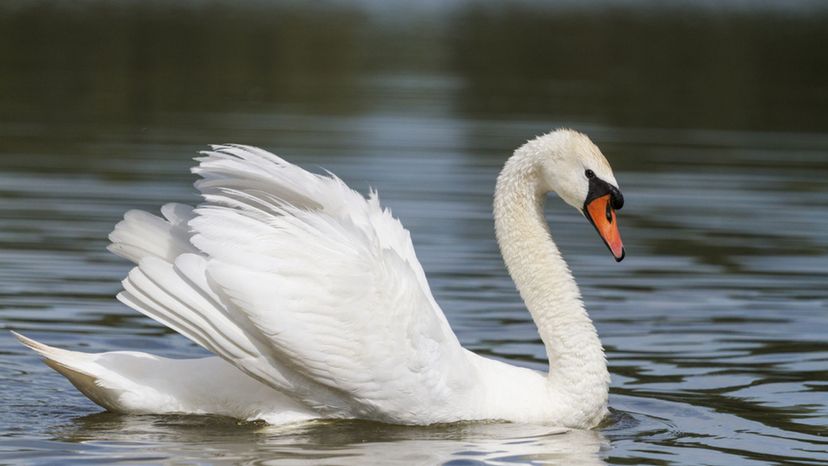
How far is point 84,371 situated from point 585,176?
2811 mm

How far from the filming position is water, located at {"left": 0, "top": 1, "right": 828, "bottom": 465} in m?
8.80

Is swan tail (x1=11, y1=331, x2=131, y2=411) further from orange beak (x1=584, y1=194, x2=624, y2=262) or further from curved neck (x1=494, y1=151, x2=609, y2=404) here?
orange beak (x1=584, y1=194, x2=624, y2=262)

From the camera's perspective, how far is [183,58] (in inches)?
1393

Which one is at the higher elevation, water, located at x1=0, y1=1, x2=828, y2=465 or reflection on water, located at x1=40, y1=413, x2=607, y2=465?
water, located at x1=0, y1=1, x2=828, y2=465

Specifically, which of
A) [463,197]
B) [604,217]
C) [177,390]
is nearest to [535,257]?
[604,217]

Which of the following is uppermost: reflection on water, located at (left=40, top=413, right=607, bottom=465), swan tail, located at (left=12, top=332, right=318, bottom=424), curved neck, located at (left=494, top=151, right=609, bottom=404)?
curved neck, located at (left=494, top=151, right=609, bottom=404)

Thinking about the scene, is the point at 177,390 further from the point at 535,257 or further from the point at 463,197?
the point at 463,197

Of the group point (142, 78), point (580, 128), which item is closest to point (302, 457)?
point (580, 128)

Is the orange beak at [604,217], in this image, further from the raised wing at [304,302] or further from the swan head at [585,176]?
the raised wing at [304,302]

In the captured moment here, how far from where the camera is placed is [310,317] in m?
8.41

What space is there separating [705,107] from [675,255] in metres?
15.7

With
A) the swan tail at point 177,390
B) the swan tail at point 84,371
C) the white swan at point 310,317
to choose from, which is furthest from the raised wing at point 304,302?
the swan tail at point 84,371

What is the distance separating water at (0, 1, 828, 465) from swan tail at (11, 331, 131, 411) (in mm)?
137

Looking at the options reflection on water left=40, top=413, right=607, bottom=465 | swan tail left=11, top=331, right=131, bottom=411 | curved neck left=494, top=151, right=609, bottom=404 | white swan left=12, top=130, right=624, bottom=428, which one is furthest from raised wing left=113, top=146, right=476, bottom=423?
curved neck left=494, top=151, right=609, bottom=404
